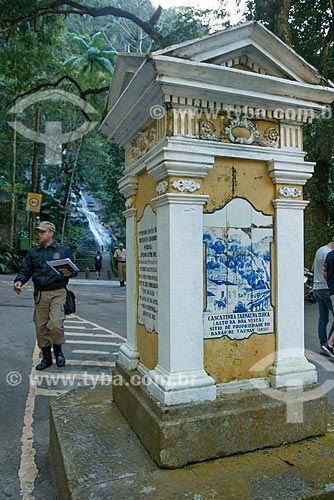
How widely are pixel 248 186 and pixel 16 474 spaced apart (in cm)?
267

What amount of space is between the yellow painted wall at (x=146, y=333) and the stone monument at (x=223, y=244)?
21 millimetres

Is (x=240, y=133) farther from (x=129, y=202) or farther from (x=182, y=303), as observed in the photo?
(x=182, y=303)

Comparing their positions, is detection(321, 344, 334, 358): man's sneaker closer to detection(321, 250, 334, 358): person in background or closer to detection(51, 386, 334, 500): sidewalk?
detection(321, 250, 334, 358): person in background

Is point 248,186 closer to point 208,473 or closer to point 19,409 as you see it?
point 208,473

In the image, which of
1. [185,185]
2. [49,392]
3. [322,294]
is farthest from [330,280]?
[185,185]

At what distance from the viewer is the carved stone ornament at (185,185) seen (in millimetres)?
2635

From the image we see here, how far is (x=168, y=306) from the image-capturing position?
8.63 ft

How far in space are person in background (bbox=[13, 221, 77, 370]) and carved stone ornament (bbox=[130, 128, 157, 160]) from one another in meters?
2.15

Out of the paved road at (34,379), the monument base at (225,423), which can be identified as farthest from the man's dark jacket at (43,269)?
the monument base at (225,423)

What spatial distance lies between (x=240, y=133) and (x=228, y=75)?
1.30 ft

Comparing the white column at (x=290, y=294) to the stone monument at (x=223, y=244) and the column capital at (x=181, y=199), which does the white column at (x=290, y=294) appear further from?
the column capital at (x=181, y=199)

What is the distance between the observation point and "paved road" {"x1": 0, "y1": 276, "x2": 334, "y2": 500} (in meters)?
3.08

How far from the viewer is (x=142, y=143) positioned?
10.6 feet

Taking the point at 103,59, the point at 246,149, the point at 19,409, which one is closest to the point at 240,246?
A: the point at 246,149
